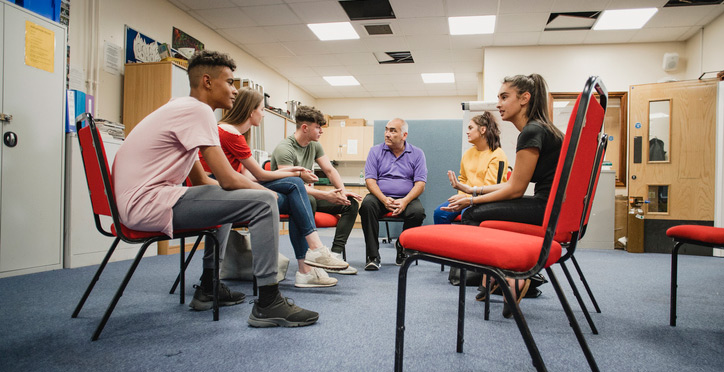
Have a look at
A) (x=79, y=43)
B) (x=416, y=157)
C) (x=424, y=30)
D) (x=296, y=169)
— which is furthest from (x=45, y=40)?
(x=424, y=30)

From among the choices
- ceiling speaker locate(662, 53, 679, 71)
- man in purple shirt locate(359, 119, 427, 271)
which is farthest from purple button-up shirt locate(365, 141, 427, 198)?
ceiling speaker locate(662, 53, 679, 71)

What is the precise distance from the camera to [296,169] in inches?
85.3

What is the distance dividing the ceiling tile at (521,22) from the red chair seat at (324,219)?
3419 millimetres

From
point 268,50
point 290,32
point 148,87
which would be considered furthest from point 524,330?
point 268,50

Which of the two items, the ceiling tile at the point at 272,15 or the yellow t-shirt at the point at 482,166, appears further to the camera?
the ceiling tile at the point at 272,15

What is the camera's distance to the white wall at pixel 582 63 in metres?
5.20

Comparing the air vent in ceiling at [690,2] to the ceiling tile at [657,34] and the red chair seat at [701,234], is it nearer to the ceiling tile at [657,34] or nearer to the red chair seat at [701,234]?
the ceiling tile at [657,34]

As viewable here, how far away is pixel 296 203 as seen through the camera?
2135mm

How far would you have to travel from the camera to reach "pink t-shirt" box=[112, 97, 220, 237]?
Result: 1.31 meters

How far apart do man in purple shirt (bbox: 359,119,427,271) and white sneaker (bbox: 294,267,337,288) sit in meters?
0.72

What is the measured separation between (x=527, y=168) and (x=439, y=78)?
6.21 metres

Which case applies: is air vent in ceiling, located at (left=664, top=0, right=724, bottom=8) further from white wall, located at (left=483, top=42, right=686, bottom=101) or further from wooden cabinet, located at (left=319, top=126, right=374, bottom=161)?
wooden cabinet, located at (left=319, top=126, right=374, bottom=161)

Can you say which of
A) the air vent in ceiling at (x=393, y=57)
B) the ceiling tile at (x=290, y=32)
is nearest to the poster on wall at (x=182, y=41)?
the ceiling tile at (x=290, y=32)

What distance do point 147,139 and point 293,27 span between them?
13.8 feet
